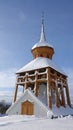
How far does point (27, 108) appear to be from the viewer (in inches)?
1000

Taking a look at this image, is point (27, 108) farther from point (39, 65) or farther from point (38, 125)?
point (38, 125)

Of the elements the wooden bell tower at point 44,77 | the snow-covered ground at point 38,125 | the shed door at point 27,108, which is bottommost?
the snow-covered ground at point 38,125

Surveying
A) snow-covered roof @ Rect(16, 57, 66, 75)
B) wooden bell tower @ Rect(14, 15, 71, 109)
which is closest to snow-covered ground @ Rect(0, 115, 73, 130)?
wooden bell tower @ Rect(14, 15, 71, 109)

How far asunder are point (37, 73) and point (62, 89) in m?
5.08

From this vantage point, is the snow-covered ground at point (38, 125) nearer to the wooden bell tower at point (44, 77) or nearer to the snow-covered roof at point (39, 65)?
the wooden bell tower at point (44, 77)

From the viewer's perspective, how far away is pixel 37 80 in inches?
1051

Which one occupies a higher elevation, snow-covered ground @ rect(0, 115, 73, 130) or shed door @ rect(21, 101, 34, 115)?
shed door @ rect(21, 101, 34, 115)

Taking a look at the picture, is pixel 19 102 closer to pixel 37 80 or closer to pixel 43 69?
pixel 37 80

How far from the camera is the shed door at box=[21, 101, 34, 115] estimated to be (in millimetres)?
25030

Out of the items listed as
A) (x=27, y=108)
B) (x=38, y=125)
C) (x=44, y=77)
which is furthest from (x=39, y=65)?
(x=38, y=125)

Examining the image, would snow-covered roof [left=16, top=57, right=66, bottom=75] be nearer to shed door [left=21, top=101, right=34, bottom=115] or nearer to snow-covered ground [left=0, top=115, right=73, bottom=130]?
shed door [left=21, top=101, right=34, bottom=115]

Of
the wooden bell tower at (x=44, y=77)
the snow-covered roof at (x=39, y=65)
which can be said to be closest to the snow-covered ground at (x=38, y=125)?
the wooden bell tower at (x=44, y=77)

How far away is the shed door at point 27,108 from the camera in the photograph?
25030 millimetres

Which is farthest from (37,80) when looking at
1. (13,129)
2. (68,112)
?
(13,129)
